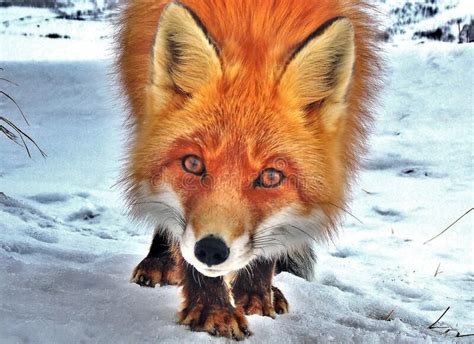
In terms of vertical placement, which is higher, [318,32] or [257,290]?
[318,32]

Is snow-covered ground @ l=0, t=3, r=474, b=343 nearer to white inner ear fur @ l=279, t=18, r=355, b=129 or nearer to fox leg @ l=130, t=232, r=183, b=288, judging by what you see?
fox leg @ l=130, t=232, r=183, b=288

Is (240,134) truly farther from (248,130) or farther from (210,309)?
(210,309)

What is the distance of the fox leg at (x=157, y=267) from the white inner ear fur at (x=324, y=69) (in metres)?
0.96

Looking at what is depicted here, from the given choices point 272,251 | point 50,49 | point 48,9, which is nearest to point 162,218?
point 272,251

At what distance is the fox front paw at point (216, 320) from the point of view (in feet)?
7.50

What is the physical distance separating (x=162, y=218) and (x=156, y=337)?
0.53 metres

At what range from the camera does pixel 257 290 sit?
2715 millimetres

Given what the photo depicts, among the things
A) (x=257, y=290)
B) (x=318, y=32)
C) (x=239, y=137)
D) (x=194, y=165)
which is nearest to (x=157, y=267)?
(x=257, y=290)

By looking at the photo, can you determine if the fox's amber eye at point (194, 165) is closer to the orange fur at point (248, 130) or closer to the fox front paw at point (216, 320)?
the orange fur at point (248, 130)

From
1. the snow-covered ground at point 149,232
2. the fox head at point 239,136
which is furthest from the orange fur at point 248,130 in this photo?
the snow-covered ground at point 149,232

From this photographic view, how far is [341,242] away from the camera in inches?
166

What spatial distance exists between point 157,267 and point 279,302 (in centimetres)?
58

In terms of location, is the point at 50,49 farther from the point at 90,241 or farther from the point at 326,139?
the point at 326,139

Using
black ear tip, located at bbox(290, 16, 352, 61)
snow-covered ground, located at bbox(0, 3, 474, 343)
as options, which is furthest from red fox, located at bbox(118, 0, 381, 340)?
snow-covered ground, located at bbox(0, 3, 474, 343)
